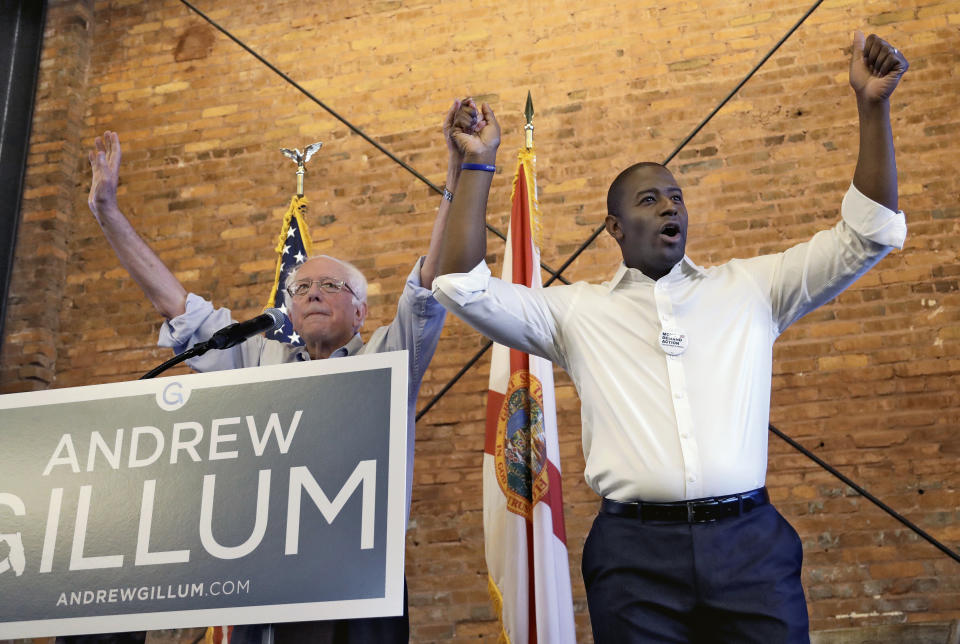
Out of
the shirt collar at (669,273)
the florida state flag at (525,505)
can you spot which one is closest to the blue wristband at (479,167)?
the shirt collar at (669,273)

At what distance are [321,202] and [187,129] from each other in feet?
2.53

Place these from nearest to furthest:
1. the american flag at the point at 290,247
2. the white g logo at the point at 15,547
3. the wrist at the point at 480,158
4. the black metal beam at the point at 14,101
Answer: the white g logo at the point at 15,547 < the wrist at the point at 480,158 < the american flag at the point at 290,247 < the black metal beam at the point at 14,101

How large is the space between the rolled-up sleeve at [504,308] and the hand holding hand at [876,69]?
0.63 metres

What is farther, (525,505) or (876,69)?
(525,505)

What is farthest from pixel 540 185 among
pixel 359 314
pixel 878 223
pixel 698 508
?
pixel 698 508

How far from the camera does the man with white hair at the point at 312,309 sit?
2203mm

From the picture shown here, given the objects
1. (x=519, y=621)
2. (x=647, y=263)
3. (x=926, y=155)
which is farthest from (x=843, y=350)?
(x=647, y=263)

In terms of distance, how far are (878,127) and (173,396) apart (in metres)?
1.21

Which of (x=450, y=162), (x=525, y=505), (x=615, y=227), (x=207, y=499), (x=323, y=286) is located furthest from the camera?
(x=525, y=505)

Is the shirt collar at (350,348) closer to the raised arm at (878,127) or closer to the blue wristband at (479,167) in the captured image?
the blue wristband at (479,167)

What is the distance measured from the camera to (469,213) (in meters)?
1.74

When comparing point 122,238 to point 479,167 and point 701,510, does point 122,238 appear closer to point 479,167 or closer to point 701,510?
point 479,167

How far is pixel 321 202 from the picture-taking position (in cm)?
415

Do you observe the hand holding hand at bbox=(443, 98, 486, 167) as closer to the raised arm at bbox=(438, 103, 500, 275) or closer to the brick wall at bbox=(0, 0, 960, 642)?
the raised arm at bbox=(438, 103, 500, 275)
